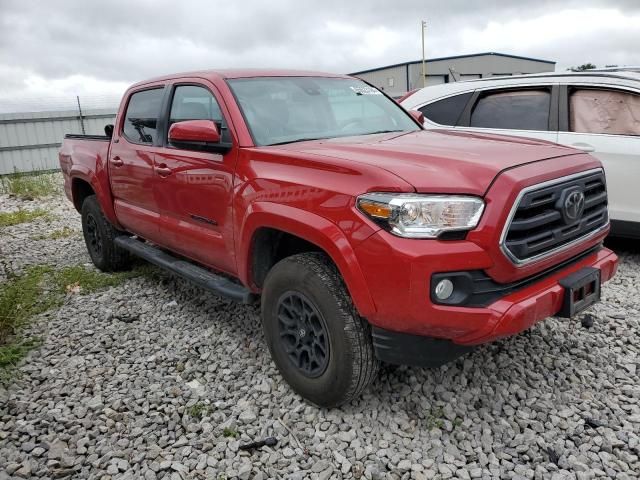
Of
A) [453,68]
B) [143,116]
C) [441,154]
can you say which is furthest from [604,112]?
[453,68]

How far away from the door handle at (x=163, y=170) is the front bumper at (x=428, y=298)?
6.41 ft

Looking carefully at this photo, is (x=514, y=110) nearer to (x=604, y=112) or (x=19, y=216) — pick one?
(x=604, y=112)

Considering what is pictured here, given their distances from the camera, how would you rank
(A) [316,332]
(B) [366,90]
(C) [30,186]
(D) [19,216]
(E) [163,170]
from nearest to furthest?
(A) [316,332] → (E) [163,170] → (B) [366,90] → (D) [19,216] → (C) [30,186]

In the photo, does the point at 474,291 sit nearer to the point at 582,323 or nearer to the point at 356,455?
the point at 356,455

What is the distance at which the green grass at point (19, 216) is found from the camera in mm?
8406

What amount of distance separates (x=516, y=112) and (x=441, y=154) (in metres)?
3.17

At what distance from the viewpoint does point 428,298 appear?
2156mm

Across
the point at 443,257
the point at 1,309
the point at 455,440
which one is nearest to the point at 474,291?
the point at 443,257

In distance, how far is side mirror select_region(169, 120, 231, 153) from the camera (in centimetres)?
297

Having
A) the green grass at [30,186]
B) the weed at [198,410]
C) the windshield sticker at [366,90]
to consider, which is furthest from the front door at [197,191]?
A: the green grass at [30,186]

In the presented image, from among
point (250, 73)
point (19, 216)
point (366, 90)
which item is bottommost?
point (19, 216)

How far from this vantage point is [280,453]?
2514 millimetres

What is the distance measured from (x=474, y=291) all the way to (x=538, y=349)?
140cm

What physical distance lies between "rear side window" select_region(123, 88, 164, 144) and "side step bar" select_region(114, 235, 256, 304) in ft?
2.98
